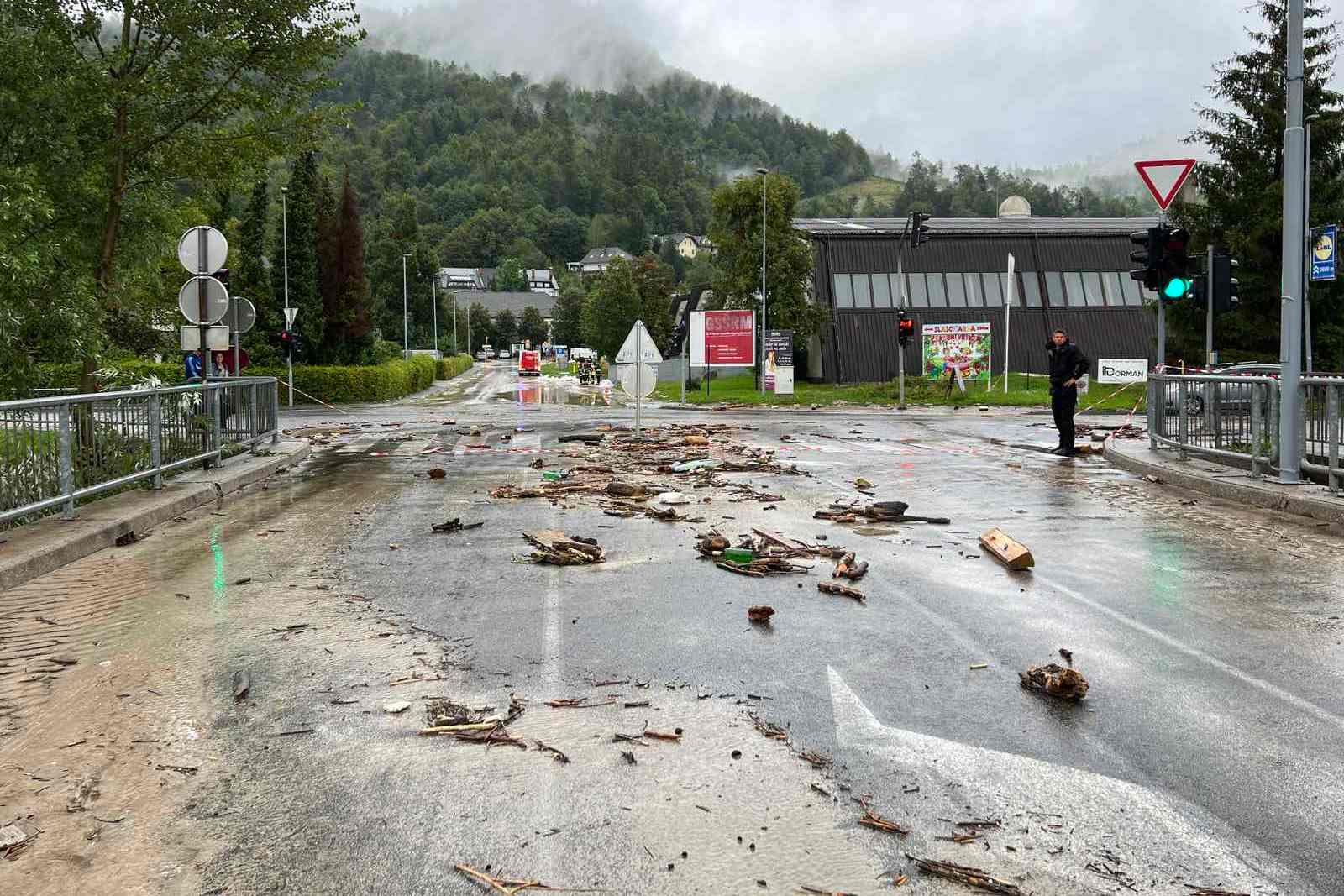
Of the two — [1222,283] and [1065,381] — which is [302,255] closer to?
[1065,381]

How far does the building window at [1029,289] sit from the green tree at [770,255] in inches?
478

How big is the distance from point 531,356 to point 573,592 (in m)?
95.2

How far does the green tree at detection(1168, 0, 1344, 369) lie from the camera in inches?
1517

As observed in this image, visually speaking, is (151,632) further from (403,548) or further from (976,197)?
(976,197)

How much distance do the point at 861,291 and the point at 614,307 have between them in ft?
118

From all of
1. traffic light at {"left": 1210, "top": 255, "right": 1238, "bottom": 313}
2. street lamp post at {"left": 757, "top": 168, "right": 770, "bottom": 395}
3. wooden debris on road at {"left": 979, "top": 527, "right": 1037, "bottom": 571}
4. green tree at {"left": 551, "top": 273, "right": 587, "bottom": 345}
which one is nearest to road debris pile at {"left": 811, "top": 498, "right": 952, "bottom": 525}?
wooden debris on road at {"left": 979, "top": 527, "right": 1037, "bottom": 571}

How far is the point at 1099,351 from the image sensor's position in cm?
6016

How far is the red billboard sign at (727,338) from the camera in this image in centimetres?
4747

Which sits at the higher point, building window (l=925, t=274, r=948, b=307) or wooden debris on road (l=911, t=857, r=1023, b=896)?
building window (l=925, t=274, r=948, b=307)

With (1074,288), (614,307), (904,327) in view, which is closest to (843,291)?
(1074,288)

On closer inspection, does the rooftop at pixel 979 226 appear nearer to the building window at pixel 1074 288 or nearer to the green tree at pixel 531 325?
the building window at pixel 1074 288

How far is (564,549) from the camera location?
31.4 feet

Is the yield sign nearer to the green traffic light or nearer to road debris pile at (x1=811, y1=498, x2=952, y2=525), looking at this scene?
the green traffic light

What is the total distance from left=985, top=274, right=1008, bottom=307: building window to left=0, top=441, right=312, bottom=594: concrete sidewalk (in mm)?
49323
